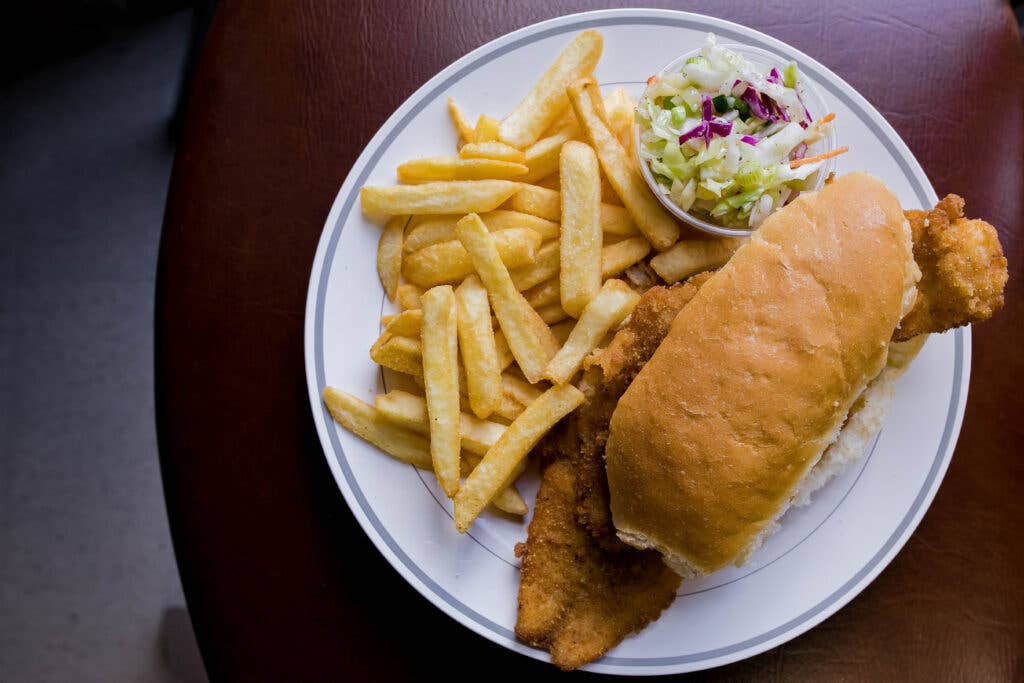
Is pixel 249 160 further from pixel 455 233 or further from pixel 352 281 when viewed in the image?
pixel 455 233

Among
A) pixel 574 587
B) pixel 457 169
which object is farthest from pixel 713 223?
pixel 574 587

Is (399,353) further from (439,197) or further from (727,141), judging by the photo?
(727,141)

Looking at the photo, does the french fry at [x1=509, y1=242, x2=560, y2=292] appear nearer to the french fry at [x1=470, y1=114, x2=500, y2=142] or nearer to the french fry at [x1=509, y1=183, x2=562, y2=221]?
the french fry at [x1=509, y1=183, x2=562, y2=221]

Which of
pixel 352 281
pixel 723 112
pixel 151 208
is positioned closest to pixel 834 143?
pixel 723 112

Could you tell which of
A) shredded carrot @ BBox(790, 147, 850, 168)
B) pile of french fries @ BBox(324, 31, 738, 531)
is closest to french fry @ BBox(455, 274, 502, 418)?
pile of french fries @ BBox(324, 31, 738, 531)

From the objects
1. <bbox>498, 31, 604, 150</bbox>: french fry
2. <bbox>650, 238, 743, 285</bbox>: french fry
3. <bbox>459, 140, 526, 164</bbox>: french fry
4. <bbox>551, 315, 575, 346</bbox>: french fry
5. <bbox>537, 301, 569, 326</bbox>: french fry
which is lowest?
<bbox>551, 315, 575, 346</bbox>: french fry

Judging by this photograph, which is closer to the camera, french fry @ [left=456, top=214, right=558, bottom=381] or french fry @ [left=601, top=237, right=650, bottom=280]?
Result: french fry @ [left=456, top=214, right=558, bottom=381]

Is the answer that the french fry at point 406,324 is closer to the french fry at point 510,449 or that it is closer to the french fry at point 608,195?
the french fry at point 510,449
